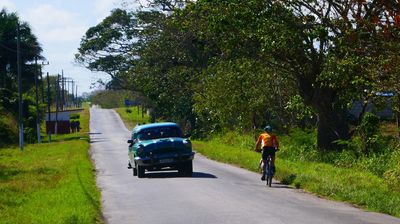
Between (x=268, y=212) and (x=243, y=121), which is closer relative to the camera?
(x=268, y=212)

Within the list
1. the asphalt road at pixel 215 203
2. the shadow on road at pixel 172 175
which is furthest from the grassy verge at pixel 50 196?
the shadow on road at pixel 172 175

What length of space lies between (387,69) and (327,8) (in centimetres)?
1008

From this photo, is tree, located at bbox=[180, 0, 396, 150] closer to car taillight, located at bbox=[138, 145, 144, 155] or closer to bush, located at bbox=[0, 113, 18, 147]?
car taillight, located at bbox=[138, 145, 144, 155]

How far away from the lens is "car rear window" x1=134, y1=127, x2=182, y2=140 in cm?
2555

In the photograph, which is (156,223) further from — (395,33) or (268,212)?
(395,33)

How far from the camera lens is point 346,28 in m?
21.6

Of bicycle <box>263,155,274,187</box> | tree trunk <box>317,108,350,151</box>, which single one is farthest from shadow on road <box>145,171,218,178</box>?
tree trunk <box>317,108,350,151</box>

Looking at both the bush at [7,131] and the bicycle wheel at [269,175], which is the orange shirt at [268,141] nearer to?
the bicycle wheel at [269,175]

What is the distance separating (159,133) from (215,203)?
31.7ft

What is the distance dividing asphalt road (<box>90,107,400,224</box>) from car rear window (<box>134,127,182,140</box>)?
4.62 ft

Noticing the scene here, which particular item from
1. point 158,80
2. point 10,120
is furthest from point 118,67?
point 158,80

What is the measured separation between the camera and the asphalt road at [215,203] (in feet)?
45.4

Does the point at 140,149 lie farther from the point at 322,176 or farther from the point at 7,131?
the point at 7,131

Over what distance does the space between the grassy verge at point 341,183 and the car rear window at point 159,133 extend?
385 cm
